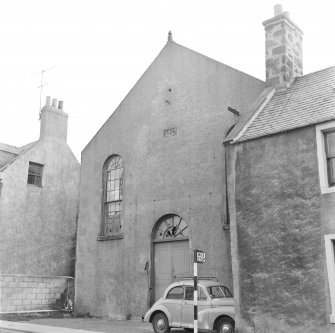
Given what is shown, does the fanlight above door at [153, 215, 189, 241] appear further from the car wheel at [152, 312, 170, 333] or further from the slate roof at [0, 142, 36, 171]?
the slate roof at [0, 142, 36, 171]

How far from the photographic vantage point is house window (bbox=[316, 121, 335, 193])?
10570mm

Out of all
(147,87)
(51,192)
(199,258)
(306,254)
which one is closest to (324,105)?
(306,254)

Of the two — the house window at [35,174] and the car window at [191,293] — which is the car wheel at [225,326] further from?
the house window at [35,174]

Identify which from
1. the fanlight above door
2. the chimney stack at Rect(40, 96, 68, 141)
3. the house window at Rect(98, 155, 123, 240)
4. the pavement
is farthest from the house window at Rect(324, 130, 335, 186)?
the chimney stack at Rect(40, 96, 68, 141)

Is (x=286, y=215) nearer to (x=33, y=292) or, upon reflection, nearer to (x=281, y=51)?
(x=281, y=51)

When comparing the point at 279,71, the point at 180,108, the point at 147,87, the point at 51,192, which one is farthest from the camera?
the point at 51,192

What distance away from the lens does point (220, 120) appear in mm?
15867

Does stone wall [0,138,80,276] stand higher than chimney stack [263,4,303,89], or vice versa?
chimney stack [263,4,303,89]

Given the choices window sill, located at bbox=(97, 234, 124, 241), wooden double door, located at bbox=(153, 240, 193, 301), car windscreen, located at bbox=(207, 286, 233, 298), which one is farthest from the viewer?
window sill, located at bbox=(97, 234, 124, 241)

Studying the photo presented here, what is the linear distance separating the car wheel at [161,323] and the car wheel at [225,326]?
150 centimetres

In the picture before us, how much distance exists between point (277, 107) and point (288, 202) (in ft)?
10.8

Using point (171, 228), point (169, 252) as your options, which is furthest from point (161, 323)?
point (171, 228)

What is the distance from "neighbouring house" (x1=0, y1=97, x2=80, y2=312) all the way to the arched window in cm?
495

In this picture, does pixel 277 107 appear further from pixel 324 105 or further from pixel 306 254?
pixel 306 254
